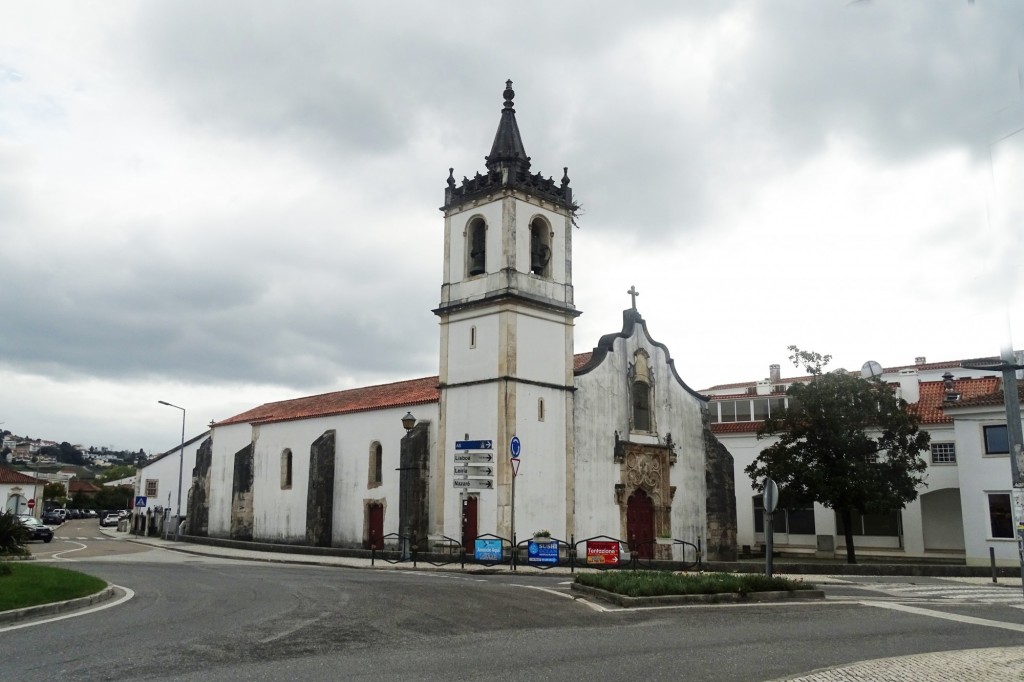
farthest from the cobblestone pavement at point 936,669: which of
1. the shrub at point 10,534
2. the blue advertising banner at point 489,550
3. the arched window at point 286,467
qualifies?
the arched window at point 286,467

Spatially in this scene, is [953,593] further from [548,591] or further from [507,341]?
[507,341]

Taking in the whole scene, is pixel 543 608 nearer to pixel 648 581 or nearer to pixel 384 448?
pixel 648 581

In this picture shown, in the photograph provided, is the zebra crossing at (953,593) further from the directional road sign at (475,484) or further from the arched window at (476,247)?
the arched window at (476,247)

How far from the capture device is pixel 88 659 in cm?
980

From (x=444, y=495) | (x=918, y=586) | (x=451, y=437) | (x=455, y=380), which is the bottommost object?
(x=918, y=586)

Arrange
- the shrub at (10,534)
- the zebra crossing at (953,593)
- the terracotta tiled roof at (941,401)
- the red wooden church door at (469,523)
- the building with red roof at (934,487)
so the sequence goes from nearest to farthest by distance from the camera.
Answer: the zebra crossing at (953,593)
the shrub at (10,534)
the red wooden church door at (469,523)
the building with red roof at (934,487)
the terracotta tiled roof at (941,401)

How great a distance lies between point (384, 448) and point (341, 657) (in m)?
25.9

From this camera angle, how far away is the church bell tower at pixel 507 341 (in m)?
30.9

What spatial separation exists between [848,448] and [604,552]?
1030cm

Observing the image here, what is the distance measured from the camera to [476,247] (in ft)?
111

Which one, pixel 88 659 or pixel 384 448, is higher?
pixel 384 448

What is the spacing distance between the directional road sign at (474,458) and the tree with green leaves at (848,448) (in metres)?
10.2

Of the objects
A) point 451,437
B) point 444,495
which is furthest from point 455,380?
point 444,495

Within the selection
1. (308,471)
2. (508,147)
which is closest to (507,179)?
(508,147)
